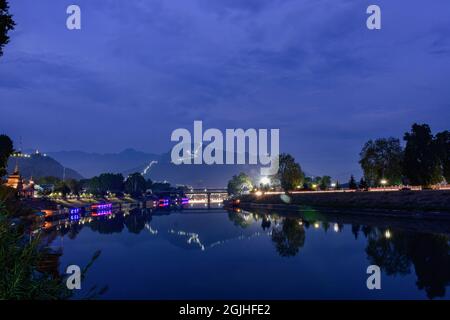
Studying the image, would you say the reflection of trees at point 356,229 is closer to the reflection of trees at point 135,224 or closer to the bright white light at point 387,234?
the bright white light at point 387,234

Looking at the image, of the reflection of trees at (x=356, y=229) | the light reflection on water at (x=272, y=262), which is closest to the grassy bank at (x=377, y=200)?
the light reflection on water at (x=272, y=262)

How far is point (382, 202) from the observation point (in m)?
85.5

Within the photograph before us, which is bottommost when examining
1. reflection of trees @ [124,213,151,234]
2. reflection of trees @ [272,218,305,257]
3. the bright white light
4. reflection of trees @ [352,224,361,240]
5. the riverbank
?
reflection of trees @ [124,213,151,234]

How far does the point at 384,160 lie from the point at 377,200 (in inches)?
1001

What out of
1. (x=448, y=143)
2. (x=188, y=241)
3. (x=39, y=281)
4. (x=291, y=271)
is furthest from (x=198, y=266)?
(x=448, y=143)

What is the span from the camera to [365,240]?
50688mm

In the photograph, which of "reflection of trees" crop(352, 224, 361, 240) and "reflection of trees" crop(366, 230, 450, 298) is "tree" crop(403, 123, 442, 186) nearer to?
"reflection of trees" crop(352, 224, 361, 240)

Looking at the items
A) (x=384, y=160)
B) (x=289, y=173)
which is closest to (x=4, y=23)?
(x=384, y=160)

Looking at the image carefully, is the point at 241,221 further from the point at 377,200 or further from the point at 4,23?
the point at 4,23

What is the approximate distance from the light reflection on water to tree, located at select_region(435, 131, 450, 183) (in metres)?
37.1

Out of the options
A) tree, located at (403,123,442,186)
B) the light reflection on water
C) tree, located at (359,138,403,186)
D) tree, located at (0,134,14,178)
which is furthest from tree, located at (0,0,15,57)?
tree, located at (359,138,403,186)

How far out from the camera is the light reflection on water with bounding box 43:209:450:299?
27547mm
